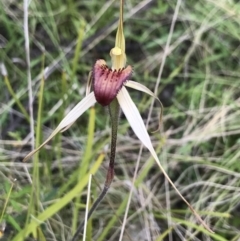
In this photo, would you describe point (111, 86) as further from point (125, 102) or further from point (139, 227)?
point (139, 227)

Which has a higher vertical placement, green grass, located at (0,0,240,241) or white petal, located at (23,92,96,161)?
green grass, located at (0,0,240,241)

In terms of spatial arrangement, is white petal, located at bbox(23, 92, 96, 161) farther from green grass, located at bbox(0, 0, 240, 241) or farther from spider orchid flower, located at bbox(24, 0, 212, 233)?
green grass, located at bbox(0, 0, 240, 241)

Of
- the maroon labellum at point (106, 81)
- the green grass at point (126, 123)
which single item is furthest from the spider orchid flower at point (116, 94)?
the green grass at point (126, 123)

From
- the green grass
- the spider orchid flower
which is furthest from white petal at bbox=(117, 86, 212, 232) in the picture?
the green grass

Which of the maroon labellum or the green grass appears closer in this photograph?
the maroon labellum

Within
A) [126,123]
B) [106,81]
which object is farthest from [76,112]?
[126,123]

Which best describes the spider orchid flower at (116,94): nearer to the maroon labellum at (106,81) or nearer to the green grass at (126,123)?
the maroon labellum at (106,81)
